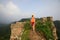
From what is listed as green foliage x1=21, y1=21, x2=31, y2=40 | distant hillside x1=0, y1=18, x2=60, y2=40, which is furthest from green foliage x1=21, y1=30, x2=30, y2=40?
distant hillside x1=0, y1=18, x2=60, y2=40

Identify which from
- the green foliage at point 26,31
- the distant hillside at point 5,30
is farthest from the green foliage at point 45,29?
the distant hillside at point 5,30

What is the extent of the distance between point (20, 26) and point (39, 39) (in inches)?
17.0

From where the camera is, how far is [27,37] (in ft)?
14.2

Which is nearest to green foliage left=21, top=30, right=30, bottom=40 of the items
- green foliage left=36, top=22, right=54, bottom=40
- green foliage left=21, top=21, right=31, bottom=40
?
green foliage left=21, top=21, right=31, bottom=40

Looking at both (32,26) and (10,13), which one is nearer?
(32,26)

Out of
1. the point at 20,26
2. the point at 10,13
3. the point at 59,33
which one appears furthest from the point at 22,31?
the point at 59,33

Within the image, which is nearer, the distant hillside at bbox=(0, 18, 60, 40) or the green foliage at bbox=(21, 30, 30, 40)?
the green foliage at bbox=(21, 30, 30, 40)

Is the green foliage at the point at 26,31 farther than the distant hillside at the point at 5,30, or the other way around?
the distant hillside at the point at 5,30

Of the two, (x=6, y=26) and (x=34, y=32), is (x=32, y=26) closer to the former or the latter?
(x=34, y=32)

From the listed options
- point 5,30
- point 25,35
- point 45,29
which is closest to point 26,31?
point 25,35

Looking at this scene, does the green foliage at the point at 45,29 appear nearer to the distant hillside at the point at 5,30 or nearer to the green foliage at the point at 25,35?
the green foliage at the point at 25,35

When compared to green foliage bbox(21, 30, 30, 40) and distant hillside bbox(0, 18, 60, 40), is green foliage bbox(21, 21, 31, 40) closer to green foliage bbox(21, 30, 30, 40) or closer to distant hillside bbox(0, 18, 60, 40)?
green foliage bbox(21, 30, 30, 40)

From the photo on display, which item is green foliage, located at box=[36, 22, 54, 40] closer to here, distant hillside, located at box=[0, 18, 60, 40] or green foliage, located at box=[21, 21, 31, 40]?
green foliage, located at box=[21, 21, 31, 40]

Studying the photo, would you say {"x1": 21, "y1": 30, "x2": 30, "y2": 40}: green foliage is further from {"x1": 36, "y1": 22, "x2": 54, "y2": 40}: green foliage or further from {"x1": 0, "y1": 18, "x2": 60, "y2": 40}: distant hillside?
{"x1": 0, "y1": 18, "x2": 60, "y2": 40}: distant hillside
